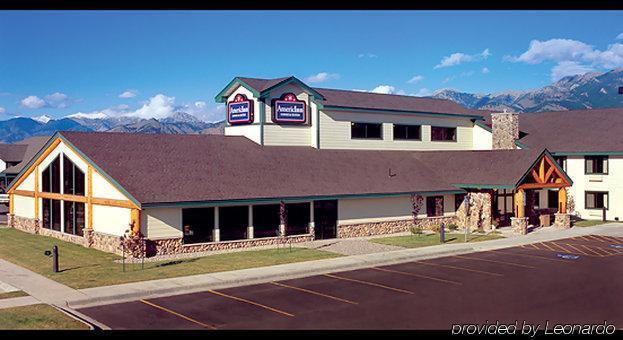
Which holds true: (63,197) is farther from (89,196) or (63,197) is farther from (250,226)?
(250,226)

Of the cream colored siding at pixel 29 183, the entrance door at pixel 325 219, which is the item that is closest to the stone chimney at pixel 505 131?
the entrance door at pixel 325 219

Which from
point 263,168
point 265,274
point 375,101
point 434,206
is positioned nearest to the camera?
point 265,274

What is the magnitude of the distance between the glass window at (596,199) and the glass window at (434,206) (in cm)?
1355

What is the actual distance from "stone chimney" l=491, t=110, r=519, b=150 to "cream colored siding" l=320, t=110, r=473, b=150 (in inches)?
95.3

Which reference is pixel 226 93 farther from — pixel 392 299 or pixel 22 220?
pixel 392 299

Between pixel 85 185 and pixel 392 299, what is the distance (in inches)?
770

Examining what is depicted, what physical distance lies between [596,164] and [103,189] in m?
34.8

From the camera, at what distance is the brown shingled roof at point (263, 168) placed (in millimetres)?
29984

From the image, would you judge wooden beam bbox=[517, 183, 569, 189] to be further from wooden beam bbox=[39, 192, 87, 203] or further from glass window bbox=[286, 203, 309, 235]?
A: wooden beam bbox=[39, 192, 87, 203]

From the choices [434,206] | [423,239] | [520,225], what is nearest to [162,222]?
[423,239]

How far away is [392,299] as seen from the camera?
63.8 ft

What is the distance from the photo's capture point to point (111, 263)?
1036 inches

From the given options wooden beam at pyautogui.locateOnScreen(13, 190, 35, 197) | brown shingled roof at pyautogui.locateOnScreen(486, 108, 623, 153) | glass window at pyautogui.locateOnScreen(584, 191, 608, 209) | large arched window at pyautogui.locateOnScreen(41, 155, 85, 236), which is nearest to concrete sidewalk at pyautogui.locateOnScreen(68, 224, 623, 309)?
glass window at pyautogui.locateOnScreen(584, 191, 608, 209)

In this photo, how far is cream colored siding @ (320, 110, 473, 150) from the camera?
40.2 m
